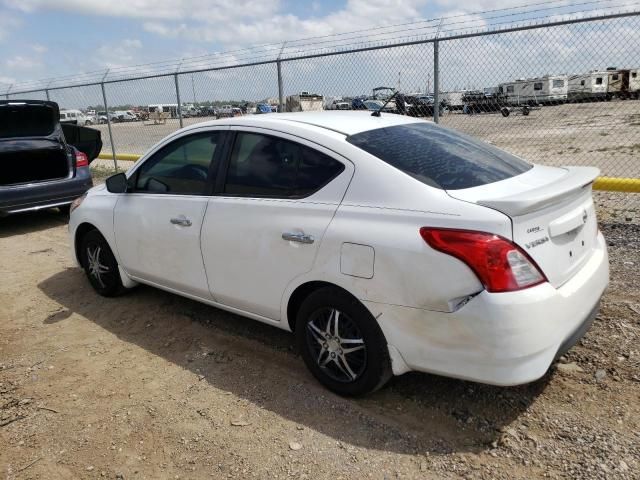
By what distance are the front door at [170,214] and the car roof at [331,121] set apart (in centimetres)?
28

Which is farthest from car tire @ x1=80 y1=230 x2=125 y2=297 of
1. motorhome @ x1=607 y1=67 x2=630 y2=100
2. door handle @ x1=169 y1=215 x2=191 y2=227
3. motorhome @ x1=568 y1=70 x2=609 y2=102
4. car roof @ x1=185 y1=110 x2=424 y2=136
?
motorhome @ x1=568 y1=70 x2=609 y2=102

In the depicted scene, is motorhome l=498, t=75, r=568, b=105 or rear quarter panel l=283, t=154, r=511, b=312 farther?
motorhome l=498, t=75, r=568, b=105

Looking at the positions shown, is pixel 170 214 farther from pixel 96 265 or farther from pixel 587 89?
pixel 587 89

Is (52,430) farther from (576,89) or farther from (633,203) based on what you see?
(576,89)

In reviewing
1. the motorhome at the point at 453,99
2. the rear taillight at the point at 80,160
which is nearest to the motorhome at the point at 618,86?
the motorhome at the point at 453,99

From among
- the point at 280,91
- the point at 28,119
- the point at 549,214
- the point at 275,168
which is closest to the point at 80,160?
the point at 28,119

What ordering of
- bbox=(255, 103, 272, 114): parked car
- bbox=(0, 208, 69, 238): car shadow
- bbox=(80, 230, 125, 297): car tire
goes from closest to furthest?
bbox=(80, 230, 125, 297): car tire
bbox=(0, 208, 69, 238): car shadow
bbox=(255, 103, 272, 114): parked car

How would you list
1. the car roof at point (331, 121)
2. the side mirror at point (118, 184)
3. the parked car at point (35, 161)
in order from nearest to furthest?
the car roof at point (331, 121), the side mirror at point (118, 184), the parked car at point (35, 161)

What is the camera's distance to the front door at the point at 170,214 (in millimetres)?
3695

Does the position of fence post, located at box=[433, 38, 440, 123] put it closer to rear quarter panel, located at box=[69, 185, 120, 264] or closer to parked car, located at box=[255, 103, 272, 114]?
parked car, located at box=[255, 103, 272, 114]

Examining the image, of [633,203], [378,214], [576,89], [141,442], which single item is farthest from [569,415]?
[576,89]

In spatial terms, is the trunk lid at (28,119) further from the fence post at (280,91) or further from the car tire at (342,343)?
the car tire at (342,343)

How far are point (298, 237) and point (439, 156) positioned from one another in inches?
37.1

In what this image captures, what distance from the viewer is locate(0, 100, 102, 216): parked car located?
25.1ft
